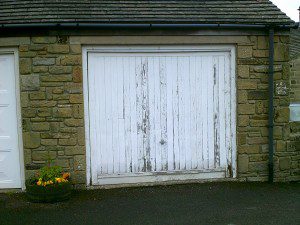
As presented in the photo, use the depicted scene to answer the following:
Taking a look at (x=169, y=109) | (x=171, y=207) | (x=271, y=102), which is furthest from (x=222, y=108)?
(x=171, y=207)

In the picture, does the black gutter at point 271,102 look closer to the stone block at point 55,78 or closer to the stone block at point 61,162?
the stone block at point 55,78

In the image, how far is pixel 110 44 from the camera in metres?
5.98

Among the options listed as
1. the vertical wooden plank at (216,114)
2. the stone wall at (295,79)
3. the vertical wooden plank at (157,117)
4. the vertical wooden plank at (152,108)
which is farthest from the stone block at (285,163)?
the stone wall at (295,79)

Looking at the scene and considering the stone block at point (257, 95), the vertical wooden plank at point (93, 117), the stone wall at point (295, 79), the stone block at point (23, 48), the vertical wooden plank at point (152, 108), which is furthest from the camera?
the stone wall at point (295, 79)

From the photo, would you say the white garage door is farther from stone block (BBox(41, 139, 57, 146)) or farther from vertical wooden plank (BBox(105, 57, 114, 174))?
stone block (BBox(41, 139, 57, 146))

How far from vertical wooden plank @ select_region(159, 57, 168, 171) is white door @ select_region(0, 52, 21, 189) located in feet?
7.97

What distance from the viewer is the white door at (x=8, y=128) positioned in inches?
234

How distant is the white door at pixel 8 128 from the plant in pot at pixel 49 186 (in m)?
0.54

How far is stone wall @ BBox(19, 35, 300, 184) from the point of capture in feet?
19.3

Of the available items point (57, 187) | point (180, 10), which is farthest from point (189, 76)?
point (57, 187)

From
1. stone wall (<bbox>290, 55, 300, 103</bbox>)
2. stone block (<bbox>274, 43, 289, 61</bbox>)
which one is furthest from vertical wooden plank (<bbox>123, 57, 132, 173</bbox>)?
stone wall (<bbox>290, 55, 300, 103</bbox>)

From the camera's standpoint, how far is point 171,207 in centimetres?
527

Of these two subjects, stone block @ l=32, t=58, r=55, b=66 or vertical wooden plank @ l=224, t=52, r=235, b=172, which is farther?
vertical wooden plank @ l=224, t=52, r=235, b=172

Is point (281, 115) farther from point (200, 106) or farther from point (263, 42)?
point (200, 106)
